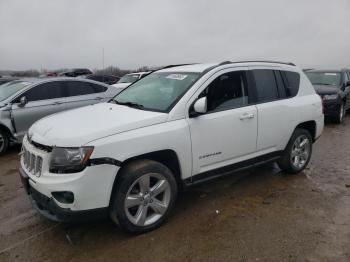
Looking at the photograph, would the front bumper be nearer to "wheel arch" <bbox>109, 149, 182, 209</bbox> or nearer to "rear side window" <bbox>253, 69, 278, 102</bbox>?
"wheel arch" <bbox>109, 149, 182, 209</bbox>

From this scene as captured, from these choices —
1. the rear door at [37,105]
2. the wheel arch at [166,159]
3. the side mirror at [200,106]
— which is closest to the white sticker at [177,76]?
the side mirror at [200,106]

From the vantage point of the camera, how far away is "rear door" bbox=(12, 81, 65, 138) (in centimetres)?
651

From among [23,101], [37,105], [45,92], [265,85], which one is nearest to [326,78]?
[265,85]

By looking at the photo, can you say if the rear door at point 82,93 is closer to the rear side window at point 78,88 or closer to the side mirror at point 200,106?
the rear side window at point 78,88

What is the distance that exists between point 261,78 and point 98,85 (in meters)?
4.78

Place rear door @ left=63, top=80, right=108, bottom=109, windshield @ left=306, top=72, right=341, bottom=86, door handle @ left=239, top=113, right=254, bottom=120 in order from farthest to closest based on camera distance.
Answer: windshield @ left=306, top=72, right=341, bottom=86
rear door @ left=63, top=80, right=108, bottom=109
door handle @ left=239, top=113, right=254, bottom=120

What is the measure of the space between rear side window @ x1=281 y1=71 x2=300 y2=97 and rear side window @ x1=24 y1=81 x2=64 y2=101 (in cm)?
493

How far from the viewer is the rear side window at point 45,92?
6.83m

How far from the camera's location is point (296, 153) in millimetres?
4984

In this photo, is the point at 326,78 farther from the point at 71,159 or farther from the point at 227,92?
the point at 71,159

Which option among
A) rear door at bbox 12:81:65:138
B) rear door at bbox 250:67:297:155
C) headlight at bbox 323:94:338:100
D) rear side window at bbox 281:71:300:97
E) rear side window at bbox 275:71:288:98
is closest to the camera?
rear door at bbox 250:67:297:155

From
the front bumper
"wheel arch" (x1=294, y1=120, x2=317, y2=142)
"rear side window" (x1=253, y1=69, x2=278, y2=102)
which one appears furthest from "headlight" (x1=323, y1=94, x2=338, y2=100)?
the front bumper

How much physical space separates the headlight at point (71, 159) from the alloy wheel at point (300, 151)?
10.9ft

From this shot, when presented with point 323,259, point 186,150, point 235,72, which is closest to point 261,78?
point 235,72
